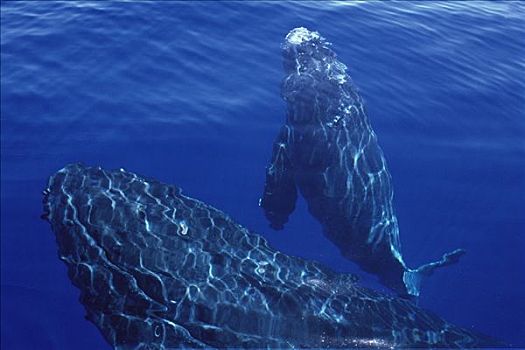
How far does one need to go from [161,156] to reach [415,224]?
24.0ft

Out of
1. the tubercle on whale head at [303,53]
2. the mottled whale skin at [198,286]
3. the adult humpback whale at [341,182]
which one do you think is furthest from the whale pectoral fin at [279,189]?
the tubercle on whale head at [303,53]

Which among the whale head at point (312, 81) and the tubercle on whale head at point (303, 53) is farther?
the tubercle on whale head at point (303, 53)

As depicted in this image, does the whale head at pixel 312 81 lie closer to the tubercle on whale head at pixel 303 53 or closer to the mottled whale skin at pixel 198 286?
the tubercle on whale head at pixel 303 53

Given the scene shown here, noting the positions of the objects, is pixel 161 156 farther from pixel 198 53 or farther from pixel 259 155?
pixel 198 53

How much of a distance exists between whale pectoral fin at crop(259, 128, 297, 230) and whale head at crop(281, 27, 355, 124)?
1021 millimetres

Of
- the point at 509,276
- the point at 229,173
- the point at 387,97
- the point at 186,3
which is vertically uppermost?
A: the point at 186,3

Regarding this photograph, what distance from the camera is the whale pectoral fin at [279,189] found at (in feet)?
44.1

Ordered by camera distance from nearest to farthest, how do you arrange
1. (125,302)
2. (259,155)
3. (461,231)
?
(125,302), (461,231), (259,155)

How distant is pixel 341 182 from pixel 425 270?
300cm

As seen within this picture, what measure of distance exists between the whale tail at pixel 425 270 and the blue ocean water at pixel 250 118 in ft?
1.71

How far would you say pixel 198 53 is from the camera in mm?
19016

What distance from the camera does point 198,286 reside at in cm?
1022

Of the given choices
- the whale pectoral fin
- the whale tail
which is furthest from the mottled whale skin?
the whale pectoral fin

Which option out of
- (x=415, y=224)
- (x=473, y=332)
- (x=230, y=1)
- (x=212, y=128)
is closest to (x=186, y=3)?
(x=230, y=1)
